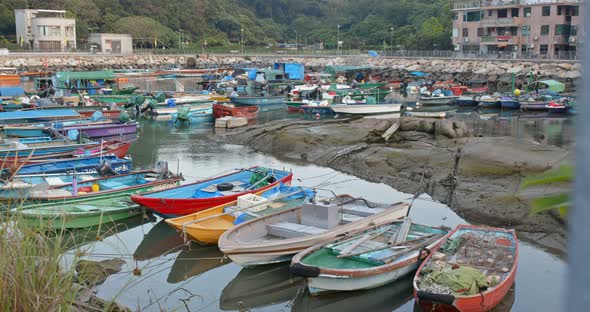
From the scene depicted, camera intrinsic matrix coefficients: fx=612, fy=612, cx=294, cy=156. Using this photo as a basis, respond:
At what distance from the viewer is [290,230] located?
38.1ft

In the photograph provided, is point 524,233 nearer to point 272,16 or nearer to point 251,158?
point 251,158

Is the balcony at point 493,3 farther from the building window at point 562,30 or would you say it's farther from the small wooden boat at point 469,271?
the small wooden boat at point 469,271

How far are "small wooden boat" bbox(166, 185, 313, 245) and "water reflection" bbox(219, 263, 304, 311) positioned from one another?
1.18 meters

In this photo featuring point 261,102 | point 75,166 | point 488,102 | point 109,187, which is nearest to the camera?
point 109,187

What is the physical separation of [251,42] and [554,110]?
65.2 metres

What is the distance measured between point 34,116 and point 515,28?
4464 cm

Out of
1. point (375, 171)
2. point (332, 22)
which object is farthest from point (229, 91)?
point (332, 22)

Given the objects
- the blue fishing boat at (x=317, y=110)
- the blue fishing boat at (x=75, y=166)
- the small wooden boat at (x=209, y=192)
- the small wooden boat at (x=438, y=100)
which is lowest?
the small wooden boat at (x=209, y=192)

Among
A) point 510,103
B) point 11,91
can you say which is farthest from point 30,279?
point 11,91

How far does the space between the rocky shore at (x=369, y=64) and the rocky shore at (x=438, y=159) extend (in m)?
24.6

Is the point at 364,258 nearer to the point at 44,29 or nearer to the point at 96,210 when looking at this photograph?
the point at 96,210

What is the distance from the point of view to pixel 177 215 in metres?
13.7

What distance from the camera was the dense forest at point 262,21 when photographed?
7781 centimetres

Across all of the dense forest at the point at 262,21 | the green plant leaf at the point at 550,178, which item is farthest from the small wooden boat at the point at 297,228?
the dense forest at the point at 262,21
